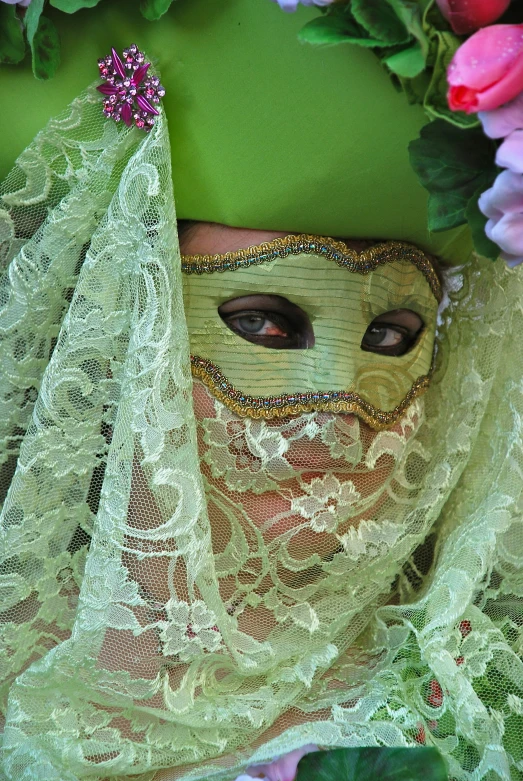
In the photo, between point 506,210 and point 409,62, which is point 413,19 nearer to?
point 409,62

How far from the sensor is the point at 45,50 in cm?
159

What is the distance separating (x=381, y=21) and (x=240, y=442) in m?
0.86

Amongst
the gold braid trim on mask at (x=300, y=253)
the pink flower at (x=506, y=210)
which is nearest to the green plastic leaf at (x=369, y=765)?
the pink flower at (x=506, y=210)

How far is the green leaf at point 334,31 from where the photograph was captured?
48.1 inches

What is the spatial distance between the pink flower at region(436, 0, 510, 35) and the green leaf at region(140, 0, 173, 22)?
22.3 inches

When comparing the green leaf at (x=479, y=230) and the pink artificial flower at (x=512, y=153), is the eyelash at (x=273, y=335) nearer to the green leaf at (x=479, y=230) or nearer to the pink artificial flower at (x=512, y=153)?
the green leaf at (x=479, y=230)

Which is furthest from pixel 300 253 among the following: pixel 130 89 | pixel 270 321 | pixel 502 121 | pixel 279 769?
pixel 279 769

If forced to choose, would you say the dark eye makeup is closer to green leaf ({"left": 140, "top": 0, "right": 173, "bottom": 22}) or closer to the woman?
the woman

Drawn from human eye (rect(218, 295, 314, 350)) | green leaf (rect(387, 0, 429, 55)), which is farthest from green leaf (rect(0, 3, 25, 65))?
green leaf (rect(387, 0, 429, 55))

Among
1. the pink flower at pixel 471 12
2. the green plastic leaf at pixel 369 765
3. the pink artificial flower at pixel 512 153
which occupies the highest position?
the pink flower at pixel 471 12

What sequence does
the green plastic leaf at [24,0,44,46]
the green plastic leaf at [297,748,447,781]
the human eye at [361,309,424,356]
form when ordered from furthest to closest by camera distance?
the human eye at [361,309,424,356]
the green plastic leaf at [24,0,44,46]
the green plastic leaf at [297,748,447,781]

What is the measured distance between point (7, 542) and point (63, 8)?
3.09 feet

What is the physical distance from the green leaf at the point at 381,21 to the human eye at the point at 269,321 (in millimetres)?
674

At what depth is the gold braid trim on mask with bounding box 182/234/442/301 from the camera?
5.72 ft
